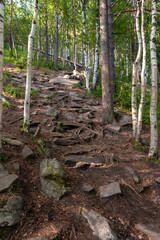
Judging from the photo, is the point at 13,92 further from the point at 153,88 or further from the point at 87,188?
the point at 87,188

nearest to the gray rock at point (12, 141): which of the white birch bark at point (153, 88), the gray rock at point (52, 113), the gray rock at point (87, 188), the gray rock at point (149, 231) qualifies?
the gray rock at point (87, 188)

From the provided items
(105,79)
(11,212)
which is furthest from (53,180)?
(105,79)

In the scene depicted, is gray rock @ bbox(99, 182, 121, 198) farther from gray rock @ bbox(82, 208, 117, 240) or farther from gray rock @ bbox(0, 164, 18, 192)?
gray rock @ bbox(0, 164, 18, 192)

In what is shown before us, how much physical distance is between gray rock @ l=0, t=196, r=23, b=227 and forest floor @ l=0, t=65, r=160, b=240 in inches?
4.3

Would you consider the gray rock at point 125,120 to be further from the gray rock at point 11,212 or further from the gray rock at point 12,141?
the gray rock at point 11,212

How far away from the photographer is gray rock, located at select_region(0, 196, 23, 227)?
2390 mm

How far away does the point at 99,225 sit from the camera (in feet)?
8.64

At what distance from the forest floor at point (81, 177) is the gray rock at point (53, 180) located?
123 millimetres

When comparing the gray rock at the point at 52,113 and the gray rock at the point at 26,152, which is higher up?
the gray rock at the point at 52,113

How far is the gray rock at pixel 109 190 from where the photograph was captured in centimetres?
358

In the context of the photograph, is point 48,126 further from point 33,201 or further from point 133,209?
point 133,209

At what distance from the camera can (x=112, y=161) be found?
5.16 meters

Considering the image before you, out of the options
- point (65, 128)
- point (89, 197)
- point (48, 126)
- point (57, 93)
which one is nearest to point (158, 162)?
point (89, 197)

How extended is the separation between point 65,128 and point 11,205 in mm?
4618
